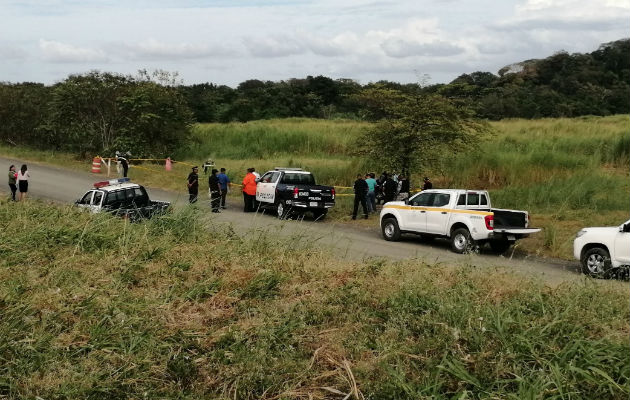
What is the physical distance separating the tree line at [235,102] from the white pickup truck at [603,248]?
9.26 metres

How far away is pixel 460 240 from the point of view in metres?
17.1

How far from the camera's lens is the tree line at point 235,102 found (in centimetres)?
3093

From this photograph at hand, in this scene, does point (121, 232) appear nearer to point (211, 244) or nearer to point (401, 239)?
point (211, 244)

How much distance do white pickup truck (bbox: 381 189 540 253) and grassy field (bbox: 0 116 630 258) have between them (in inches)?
46.4

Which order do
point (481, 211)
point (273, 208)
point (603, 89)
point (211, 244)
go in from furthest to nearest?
point (603, 89) → point (273, 208) → point (481, 211) → point (211, 244)

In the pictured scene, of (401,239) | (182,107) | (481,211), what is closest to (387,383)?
(481,211)

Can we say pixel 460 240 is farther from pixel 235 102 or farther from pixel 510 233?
pixel 235 102

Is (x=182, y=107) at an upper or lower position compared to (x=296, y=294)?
upper

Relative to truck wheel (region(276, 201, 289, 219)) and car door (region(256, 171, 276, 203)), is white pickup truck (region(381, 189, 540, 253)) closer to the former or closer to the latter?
truck wheel (region(276, 201, 289, 219))

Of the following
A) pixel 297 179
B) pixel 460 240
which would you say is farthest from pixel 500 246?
pixel 297 179

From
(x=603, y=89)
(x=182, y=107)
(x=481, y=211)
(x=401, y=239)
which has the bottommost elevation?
(x=401, y=239)

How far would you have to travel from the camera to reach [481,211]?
653 inches

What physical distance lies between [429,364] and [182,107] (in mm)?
33091

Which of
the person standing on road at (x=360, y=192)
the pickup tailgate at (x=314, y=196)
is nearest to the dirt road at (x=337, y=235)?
the pickup tailgate at (x=314, y=196)
